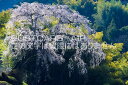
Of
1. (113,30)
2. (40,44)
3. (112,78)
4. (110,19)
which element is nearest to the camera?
(40,44)

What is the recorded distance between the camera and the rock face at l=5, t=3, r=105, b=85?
13.3 m

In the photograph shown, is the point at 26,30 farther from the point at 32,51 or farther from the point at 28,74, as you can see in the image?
the point at 28,74

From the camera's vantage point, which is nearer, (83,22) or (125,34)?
(83,22)

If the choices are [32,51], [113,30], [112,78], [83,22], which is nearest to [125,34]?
[113,30]

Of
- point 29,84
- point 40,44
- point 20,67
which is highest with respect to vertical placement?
point 40,44

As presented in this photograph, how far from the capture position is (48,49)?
13.2 meters

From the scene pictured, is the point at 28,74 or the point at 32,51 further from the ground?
the point at 32,51

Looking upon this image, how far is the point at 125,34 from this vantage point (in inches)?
1362

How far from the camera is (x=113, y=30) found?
33.8m

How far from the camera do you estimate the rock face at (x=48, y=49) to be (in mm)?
13320

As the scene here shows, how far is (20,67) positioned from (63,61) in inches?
83.1

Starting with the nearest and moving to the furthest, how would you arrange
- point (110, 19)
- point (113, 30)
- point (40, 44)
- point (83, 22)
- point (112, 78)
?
point (40, 44), point (112, 78), point (83, 22), point (113, 30), point (110, 19)

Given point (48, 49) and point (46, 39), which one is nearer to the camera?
point (48, 49)

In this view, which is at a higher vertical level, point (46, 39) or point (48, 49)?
point (46, 39)
